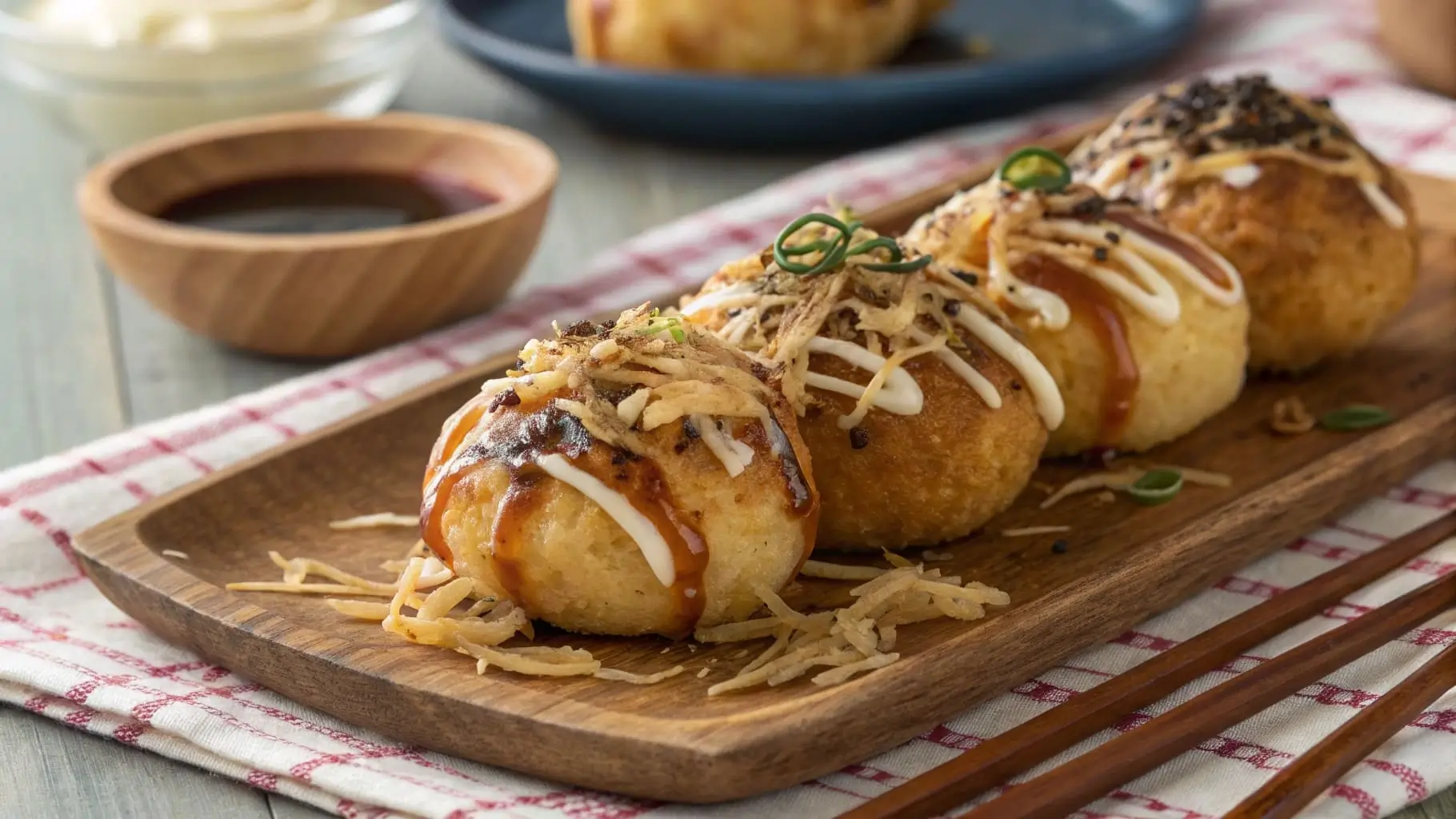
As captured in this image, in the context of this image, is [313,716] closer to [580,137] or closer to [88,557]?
[88,557]

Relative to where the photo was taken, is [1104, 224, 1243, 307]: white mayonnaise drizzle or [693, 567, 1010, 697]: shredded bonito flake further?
[1104, 224, 1243, 307]: white mayonnaise drizzle

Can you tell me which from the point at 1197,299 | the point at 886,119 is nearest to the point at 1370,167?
the point at 1197,299


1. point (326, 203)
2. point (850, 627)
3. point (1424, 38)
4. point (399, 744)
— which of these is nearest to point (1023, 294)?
point (850, 627)

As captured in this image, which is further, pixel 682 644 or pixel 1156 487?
pixel 1156 487

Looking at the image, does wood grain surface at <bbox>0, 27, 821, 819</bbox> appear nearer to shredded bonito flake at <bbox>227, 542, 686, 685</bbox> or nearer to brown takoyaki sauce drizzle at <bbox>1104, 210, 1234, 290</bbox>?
shredded bonito flake at <bbox>227, 542, 686, 685</bbox>

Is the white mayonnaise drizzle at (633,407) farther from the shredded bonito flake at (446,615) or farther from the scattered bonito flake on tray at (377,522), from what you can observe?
the scattered bonito flake on tray at (377,522)

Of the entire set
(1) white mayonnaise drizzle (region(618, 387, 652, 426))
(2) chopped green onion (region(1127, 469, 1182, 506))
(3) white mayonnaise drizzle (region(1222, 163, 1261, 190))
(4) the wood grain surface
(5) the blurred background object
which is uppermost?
(5) the blurred background object

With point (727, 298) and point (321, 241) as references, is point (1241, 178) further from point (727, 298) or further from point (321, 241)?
point (321, 241)

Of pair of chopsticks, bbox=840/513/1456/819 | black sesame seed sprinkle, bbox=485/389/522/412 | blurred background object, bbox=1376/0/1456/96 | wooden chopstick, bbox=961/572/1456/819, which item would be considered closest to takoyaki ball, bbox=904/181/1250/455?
pair of chopsticks, bbox=840/513/1456/819
